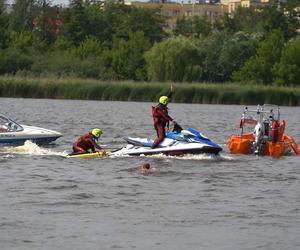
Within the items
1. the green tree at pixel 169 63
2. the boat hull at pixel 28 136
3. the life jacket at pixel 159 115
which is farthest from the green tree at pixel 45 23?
the life jacket at pixel 159 115

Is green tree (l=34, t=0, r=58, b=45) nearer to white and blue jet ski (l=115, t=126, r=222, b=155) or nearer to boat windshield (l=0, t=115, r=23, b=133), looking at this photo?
boat windshield (l=0, t=115, r=23, b=133)

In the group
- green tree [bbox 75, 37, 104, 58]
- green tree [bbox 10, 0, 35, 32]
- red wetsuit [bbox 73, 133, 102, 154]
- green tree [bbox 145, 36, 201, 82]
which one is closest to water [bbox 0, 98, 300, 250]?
red wetsuit [bbox 73, 133, 102, 154]

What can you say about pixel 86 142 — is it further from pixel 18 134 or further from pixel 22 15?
pixel 22 15

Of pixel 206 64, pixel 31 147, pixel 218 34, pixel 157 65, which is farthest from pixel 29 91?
pixel 31 147

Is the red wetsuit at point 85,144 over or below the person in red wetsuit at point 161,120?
below

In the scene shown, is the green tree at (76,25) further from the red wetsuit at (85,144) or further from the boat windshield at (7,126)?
the red wetsuit at (85,144)

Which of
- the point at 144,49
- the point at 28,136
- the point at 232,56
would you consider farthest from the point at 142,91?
the point at 28,136

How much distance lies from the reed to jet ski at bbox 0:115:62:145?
38678 millimetres

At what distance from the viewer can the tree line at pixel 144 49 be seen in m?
95.3

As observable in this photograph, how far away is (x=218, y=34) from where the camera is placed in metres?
108

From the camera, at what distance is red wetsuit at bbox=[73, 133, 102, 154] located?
30578mm

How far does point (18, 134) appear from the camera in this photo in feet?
113

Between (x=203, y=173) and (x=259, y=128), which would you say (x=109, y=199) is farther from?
(x=259, y=128)

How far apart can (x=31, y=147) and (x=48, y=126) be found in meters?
15.5
